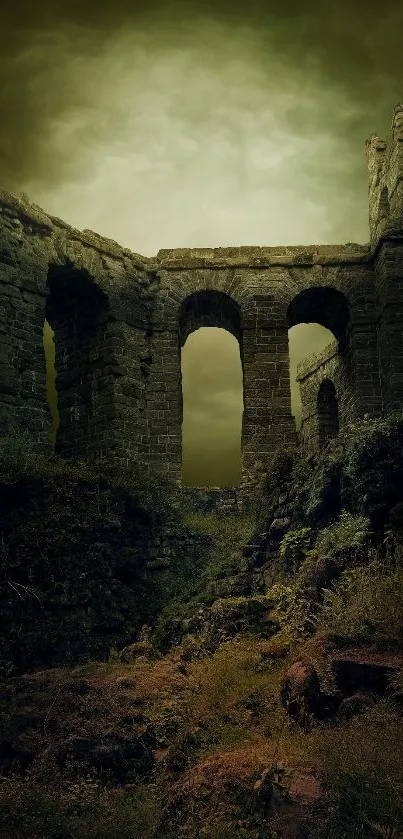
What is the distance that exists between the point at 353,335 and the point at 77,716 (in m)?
13.0

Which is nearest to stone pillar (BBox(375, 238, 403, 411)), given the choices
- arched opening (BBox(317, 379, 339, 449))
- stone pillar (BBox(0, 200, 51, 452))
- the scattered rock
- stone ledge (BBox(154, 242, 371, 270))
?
stone ledge (BBox(154, 242, 371, 270))

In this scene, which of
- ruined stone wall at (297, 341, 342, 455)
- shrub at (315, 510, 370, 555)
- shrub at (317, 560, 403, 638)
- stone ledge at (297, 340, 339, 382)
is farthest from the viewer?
stone ledge at (297, 340, 339, 382)

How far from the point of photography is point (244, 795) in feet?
21.1

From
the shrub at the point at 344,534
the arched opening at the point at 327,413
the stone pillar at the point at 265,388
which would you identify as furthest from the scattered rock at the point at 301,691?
the arched opening at the point at 327,413

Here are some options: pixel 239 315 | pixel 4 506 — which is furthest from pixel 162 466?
pixel 4 506

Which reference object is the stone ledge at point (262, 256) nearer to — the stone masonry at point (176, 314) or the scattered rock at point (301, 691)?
the stone masonry at point (176, 314)

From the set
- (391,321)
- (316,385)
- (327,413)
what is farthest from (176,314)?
(327,413)

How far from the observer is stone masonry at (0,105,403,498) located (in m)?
17.6

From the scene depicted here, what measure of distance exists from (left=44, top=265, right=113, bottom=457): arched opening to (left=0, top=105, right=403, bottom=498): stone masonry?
0.03m

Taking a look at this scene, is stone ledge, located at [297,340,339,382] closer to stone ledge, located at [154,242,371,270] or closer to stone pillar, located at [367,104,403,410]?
stone ledge, located at [154,242,371,270]

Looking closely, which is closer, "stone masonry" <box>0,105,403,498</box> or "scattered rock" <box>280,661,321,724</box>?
"scattered rock" <box>280,661,321,724</box>

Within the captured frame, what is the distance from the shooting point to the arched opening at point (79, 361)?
18.1 m

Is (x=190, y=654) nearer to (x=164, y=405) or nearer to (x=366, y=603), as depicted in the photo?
(x=366, y=603)

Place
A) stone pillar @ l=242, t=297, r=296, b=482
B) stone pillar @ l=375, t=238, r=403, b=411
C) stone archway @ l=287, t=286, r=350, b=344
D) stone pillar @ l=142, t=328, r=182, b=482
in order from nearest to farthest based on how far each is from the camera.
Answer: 1. stone pillar @ l=142, t=328, r=182, b=482
2. stone pillar @ l=242, t=297, r=296, b=482
3. stone pillar @ l=375, t=238, r=403, b=411
4. stone archway @ l=287, t=286, r=350, b=344
